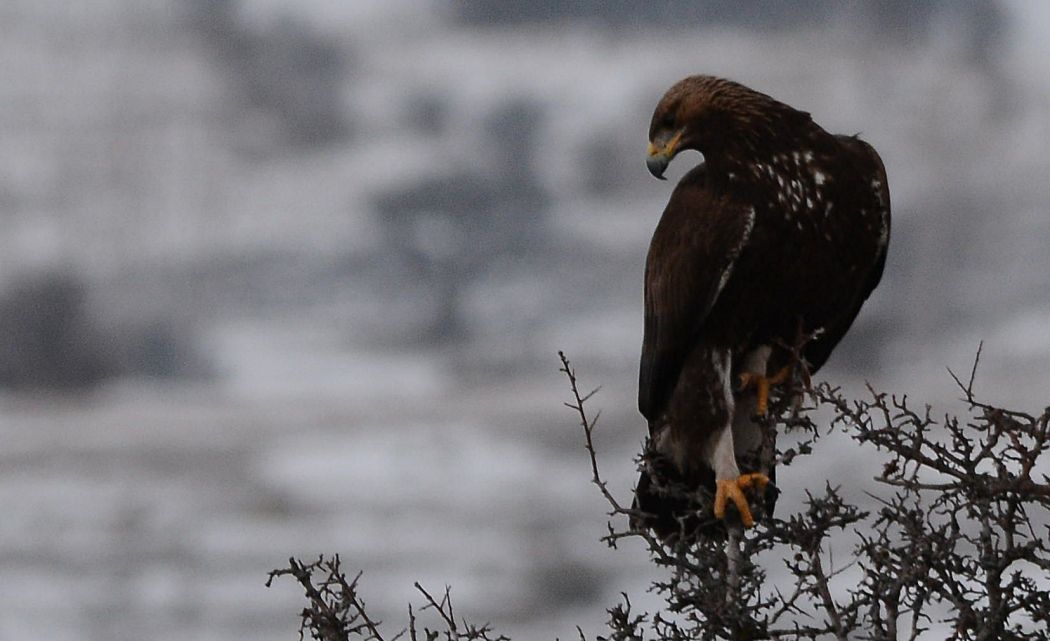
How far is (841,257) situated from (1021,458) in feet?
6.28

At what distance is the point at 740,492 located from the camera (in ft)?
17.7

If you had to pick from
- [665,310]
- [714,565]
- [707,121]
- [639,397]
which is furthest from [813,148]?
[714,565]

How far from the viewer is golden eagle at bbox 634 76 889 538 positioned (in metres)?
5.48

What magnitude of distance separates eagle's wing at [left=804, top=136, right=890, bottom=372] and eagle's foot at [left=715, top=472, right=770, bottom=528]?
0.63m

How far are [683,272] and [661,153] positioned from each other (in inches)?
26.6

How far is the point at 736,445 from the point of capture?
6.04 metres

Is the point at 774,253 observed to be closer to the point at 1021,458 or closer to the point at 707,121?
the point at 707,121

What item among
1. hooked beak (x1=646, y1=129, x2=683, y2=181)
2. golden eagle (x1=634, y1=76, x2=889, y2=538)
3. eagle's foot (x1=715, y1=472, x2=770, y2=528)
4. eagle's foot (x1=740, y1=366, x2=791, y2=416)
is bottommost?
eagle's foot (x1=715, y1=472, x2=770, y2=528)

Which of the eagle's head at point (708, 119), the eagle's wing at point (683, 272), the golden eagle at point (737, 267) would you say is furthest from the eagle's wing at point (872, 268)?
the eagle's wing at point (683, 272)

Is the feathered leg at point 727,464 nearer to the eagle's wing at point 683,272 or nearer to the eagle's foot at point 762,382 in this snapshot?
the eagle's foot at point 762,382

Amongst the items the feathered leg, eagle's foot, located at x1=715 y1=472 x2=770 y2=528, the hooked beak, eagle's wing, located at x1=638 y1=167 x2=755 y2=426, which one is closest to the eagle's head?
the hooked beak

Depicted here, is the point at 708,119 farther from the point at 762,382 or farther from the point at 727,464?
the point at 727,464

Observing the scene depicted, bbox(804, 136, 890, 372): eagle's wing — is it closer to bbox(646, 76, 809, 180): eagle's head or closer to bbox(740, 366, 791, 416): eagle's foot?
bbox(740, 366, 791, 416): eagle's foot

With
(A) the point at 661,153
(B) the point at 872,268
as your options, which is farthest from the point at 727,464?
(A) the point at 661,153
